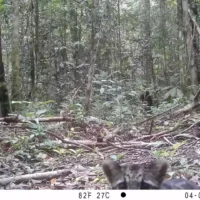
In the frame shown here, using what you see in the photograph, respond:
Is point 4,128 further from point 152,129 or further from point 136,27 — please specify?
point 136,27

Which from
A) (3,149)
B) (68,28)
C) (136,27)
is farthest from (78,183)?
(68,28)

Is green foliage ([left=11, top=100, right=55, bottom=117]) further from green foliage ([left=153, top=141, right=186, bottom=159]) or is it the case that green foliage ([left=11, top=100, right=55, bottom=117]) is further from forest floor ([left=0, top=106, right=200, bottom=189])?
green foliage ([left=153, top=141, right=186, bottom=159])

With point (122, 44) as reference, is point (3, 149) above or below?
below

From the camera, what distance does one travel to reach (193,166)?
1.99 m

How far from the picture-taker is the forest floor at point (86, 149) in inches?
75.5

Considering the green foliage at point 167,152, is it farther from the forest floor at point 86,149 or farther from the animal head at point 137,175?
the animal head at point 137,175

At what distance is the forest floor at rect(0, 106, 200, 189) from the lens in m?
1.92

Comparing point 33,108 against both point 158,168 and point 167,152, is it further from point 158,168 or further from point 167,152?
point 158,168

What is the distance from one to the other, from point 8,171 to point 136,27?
2.28 m

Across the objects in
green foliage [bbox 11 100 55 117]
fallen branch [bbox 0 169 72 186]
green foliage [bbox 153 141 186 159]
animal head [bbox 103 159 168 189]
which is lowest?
fallen branch [bbox 0 169 72 186]

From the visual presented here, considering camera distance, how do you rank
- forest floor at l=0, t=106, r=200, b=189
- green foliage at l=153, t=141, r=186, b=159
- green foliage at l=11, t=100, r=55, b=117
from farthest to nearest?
green foliage at l=11, t=100, r=55, b=117 → green foliage at l=153, t=141, r=186, b=159 → forest floor at l=0, t=106, r=200, b=189

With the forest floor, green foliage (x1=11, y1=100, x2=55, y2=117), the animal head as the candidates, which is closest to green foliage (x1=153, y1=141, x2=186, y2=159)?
the forest floor

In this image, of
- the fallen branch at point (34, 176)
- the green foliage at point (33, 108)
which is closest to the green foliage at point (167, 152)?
the fallen branch at point (34, 176)

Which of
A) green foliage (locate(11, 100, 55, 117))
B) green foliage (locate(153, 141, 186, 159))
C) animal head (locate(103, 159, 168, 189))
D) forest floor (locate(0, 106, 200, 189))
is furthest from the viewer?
green foliage (locate(11, 100, 55, 117))
